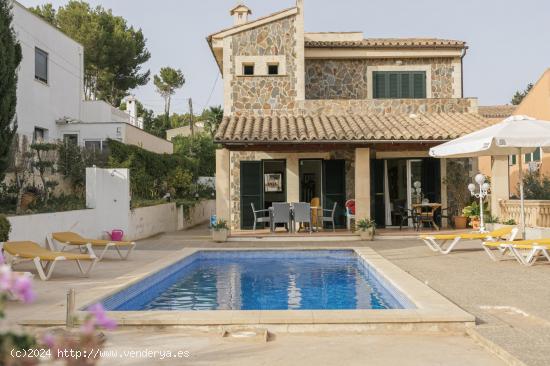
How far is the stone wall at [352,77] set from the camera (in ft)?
65.5

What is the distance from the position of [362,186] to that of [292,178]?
8.74ft

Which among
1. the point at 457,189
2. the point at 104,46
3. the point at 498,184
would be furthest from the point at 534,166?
the point at 104,46

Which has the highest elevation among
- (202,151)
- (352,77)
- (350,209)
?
(352,77)

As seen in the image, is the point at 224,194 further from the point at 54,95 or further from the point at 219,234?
the point at 54,95

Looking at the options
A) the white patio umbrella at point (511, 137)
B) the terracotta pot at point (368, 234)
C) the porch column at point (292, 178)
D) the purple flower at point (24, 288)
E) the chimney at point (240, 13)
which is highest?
the chimney at point (240, 13)

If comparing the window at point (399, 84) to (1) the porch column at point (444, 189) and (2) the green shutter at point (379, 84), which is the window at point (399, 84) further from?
(1) the porch column at point (444, 189)

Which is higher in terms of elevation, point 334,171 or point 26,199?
point 334,171

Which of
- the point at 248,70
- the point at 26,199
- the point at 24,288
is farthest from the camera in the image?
the point at 248,70

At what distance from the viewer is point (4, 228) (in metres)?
10.0

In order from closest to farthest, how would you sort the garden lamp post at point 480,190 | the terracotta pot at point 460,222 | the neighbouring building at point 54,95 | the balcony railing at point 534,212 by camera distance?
1. the balcony railing at point 534,212
2. the garden lamp post at point 480,190
3. the terracotta pot at point 460,222
4. the neighbouring building at point 54,95

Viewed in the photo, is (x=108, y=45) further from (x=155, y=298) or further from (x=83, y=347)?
(x=83, y=347)

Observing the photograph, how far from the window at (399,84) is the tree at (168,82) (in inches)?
1777

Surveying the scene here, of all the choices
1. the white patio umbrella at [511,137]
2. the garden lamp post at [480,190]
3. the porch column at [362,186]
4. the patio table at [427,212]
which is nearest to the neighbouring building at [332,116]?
the porch column at [362,186]

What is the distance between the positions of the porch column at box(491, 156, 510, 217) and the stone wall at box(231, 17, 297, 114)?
22.4ft
